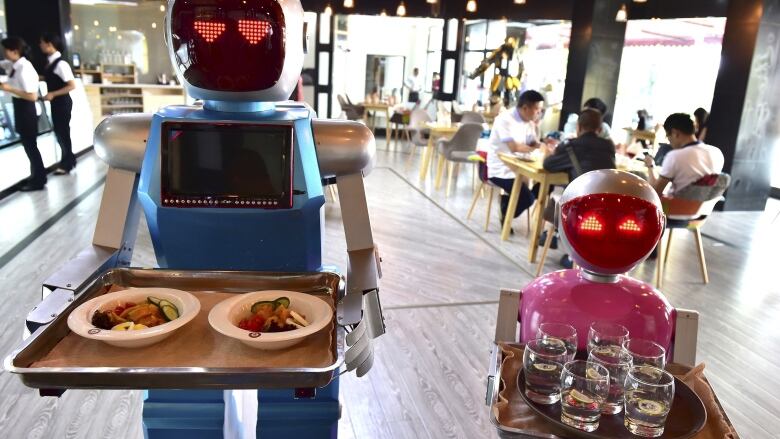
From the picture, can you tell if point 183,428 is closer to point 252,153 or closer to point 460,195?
point 252,153

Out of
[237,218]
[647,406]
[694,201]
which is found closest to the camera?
[647,406]

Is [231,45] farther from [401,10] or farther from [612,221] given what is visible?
[401,10]

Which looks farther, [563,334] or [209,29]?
[209,29]

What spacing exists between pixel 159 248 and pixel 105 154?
0.29 m

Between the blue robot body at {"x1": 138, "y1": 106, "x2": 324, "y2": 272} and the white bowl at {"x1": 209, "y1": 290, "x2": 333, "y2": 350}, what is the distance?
1.31 feet

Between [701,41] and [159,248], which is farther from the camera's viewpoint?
[701,41]

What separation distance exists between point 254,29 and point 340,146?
0.39 metres

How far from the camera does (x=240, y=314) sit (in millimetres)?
1129

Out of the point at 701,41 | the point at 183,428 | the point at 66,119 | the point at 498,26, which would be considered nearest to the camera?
the point at 183,428

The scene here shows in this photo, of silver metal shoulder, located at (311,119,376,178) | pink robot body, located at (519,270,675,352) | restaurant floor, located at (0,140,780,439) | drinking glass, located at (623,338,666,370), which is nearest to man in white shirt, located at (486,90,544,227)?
restaurant floor, located at (0,140,780,439)

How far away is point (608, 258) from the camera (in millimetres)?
1314

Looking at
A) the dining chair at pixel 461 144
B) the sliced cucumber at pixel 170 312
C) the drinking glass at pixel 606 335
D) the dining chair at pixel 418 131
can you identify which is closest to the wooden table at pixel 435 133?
the dining chair at pixel 461 144

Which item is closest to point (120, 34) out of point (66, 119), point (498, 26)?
point (66, 119)

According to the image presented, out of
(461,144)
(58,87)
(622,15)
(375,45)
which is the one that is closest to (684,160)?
(461,144)
